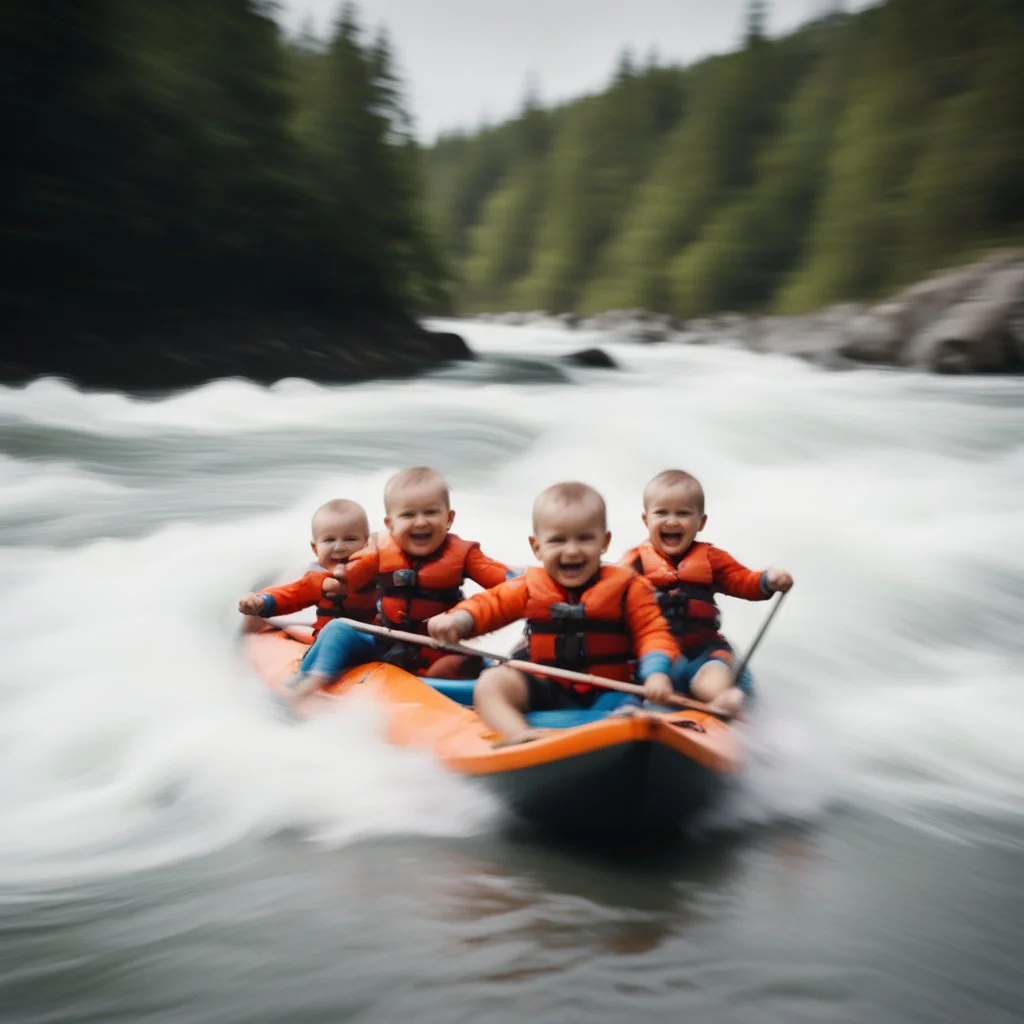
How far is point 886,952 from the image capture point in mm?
2502

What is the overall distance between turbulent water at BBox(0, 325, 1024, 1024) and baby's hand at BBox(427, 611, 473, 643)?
0.35m

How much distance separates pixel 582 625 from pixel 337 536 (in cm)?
151

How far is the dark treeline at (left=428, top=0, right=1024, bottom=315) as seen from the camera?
2477 cm

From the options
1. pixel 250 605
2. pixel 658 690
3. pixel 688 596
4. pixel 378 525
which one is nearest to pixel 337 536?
pixel 250 605

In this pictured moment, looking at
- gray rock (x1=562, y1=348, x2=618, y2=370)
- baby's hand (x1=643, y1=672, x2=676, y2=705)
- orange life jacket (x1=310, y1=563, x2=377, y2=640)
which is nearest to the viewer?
baby's hand (x1=643, y1=672, x2=676, y2=705)

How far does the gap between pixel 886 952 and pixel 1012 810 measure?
4.11ft

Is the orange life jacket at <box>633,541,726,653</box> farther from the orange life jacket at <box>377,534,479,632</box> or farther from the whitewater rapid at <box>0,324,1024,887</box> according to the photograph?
the orange life jacket at <box>377,534,479,632</box>

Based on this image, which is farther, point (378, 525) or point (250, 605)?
point (378, 525)

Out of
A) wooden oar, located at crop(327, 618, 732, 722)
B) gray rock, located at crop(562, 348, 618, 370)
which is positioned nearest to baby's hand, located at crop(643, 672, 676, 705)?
wooden oar, located at crop(327, 618, 732, 722)

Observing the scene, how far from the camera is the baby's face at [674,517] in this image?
3840 millimetres

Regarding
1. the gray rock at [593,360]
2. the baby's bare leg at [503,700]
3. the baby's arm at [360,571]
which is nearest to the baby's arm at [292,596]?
the baby's arm at [360,571]

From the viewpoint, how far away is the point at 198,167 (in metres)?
14.2

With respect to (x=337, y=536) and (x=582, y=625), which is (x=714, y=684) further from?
(x=337, y=536)

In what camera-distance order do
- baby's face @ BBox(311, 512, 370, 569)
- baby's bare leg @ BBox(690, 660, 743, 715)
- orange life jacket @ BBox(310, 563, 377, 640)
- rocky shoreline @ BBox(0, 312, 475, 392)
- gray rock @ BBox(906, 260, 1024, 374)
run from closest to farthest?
1. baby's bare leg @ BBox(690, 660, 743, 715)
2. orange life jacket @ BBox(310, 563, 377, 640)
3. baby's face @ BBox(311, 512, 370, 569)
4. rocky shoreline @ BBox(0, 312, 475, 392)
5. gray rock @ BBox(906, 260, 1024, 374)
